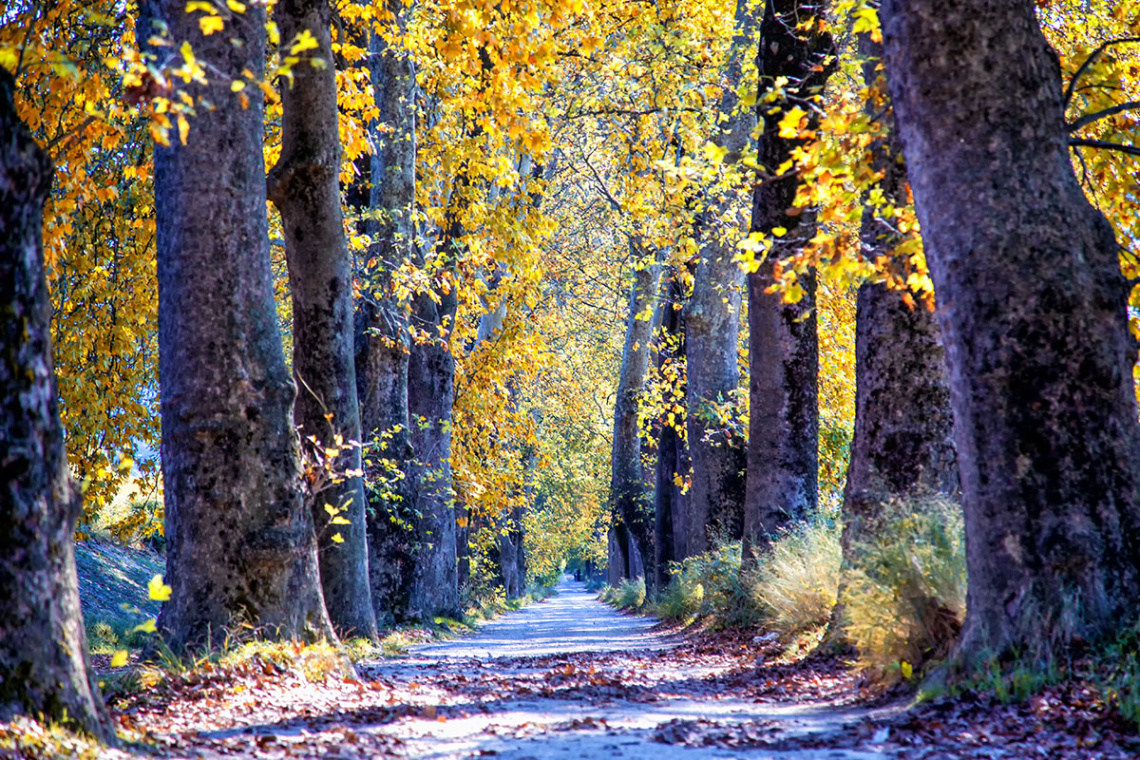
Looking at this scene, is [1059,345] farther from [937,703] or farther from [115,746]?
[115,746]

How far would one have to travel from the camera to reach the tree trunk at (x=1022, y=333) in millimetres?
5070

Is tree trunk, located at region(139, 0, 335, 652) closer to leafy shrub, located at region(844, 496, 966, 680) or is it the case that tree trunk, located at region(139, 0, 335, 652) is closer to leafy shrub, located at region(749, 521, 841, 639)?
leafy shrub, located at region(844, 496, 966, 680)

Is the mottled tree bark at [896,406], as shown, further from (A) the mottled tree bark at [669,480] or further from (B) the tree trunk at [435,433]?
(A) the mottled tree bark at [669,480]

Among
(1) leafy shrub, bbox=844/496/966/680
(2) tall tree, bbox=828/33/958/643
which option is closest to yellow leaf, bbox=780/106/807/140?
(2) tall tree, bbox=828/33/958/643

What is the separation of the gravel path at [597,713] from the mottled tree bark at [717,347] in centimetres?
638

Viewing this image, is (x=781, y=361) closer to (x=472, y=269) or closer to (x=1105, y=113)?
(x=472, y=269)

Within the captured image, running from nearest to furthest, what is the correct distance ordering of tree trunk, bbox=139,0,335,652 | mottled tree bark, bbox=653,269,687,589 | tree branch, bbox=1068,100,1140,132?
tree branch, bbox=1068,100,1140,132 → tree trunk, bbox=139,0,335,652 → mottled tree bark, bbox=653,269,687,589

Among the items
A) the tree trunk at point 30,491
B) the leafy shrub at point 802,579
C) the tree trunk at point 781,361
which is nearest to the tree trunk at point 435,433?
the tree trunk at point 781,361

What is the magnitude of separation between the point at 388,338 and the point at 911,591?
27.9 ft

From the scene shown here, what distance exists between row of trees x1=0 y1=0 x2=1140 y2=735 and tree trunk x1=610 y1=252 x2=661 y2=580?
5.38 m

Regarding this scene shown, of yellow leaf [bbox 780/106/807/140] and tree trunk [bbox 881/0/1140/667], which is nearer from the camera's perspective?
tree trunk [bbox 881/0/1140/667]

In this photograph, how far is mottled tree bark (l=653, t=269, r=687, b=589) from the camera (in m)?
21.8

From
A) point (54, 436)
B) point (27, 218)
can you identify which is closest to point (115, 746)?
point (54, 436)

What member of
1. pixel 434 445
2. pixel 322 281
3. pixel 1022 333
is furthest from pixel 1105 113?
pixel 434 445
